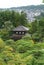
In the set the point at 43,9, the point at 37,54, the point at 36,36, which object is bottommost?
the point at 43,9

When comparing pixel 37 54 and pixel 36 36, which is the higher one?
pixel 37 54

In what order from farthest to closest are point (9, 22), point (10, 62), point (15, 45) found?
point (9, 22) < point (15, 45) < point (10, 62)

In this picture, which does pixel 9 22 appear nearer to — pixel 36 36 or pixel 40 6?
pixel 36 36

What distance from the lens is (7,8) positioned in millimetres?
15922

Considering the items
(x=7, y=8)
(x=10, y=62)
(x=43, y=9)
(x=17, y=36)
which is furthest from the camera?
(x=43, y=9)

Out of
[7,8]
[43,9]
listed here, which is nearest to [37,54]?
[7,8]

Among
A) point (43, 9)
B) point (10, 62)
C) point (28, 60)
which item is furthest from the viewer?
point (43, 9)

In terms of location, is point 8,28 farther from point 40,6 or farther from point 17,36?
point 40,6

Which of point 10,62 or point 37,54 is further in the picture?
point 37,54

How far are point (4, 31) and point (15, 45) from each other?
10.7 ft

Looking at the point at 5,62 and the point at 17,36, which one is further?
the point at 17,36

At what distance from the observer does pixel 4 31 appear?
11.4 m

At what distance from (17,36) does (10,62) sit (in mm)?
5795

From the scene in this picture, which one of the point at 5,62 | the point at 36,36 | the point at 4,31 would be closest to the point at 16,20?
the point at 4,31
